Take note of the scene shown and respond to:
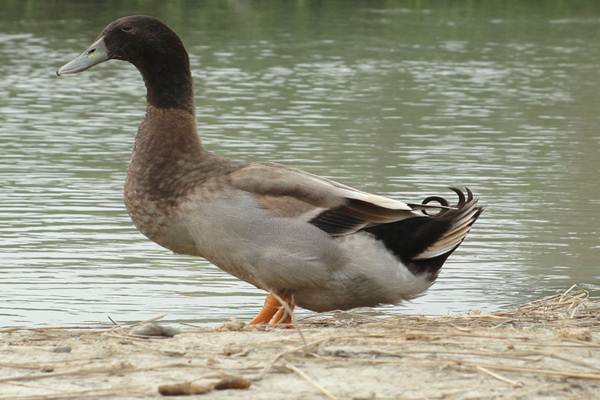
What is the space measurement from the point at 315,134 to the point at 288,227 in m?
9.09

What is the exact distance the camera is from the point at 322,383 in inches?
188

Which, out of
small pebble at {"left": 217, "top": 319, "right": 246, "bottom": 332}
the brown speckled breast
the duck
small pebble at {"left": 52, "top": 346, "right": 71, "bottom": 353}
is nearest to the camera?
small pebble at {"left": 52, "top": 346, "right": 71, "bottom": 353}

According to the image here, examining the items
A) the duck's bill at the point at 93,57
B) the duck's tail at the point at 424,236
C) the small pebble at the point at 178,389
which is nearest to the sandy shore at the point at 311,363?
the small pebble at the point at 178,389

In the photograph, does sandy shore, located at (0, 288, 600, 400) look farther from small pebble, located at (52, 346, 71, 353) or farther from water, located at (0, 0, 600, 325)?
water, located at (0, 0, 600, 325)

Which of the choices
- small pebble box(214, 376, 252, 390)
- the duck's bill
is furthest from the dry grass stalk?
the duck's bill

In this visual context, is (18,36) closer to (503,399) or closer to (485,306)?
(485,306)

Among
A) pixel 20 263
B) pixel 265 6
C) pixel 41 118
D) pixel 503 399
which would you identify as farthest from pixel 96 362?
pixel 265 6

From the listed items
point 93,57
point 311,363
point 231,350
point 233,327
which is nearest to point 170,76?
point 93,57

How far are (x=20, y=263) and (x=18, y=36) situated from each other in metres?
17.2

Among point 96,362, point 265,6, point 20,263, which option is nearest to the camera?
point 96,362

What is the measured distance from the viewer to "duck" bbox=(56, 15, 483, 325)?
640 cm

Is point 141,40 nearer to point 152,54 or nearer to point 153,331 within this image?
point 152,54

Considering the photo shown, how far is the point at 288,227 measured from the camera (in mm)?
6422

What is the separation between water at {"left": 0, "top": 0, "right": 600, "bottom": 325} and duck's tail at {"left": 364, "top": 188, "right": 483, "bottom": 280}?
1.90 m
